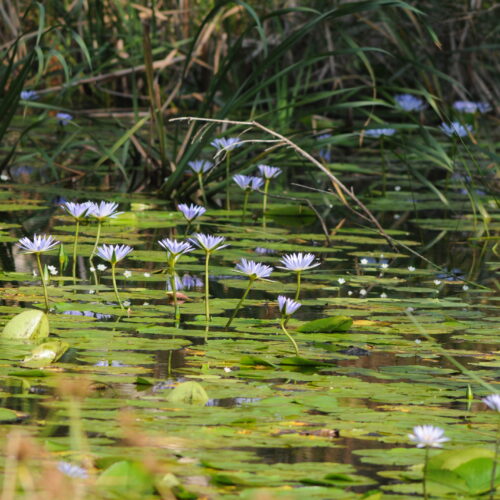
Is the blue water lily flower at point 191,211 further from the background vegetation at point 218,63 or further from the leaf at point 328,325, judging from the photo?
the background vegetation at point 218,63

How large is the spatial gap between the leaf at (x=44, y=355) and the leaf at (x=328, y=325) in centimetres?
69

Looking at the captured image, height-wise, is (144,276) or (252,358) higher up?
(144,276)

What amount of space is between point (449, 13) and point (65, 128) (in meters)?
2.95

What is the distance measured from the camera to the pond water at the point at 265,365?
1.96 metres

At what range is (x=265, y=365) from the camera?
104 inches

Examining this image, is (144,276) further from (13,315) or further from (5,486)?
(5,486)

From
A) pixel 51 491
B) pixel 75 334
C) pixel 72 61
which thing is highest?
pixel 72 61

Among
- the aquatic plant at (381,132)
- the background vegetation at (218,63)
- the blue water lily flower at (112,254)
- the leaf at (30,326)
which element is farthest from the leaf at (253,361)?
the background vegetation at (218,63)

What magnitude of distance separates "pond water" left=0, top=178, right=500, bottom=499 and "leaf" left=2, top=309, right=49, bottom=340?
0.05m

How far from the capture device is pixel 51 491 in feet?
4.52

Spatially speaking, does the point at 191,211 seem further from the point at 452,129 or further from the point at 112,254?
the point at 452,129

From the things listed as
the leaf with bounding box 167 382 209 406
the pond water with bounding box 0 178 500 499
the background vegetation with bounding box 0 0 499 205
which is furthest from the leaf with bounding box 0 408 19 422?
the background vegetation with bounding box 0 0 499 205

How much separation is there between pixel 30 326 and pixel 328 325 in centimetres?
74

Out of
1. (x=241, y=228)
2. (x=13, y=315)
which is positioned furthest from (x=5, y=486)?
(x=241, y=228)
